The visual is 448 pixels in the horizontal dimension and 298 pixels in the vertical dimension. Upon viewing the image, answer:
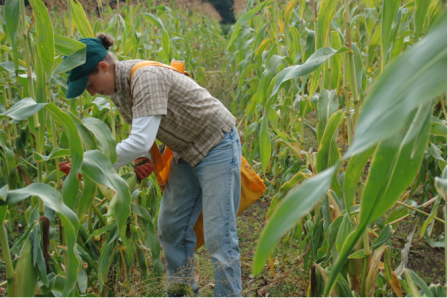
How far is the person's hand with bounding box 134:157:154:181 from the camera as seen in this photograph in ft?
5.49

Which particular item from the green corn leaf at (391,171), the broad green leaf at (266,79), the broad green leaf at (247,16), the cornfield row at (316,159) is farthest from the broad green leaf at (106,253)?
the green corn leaf at (391,171)

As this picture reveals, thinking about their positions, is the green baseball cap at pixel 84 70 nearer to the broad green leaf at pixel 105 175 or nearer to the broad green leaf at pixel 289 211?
the broad green leaf at pixel 105 175

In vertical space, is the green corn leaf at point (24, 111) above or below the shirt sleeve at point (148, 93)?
above

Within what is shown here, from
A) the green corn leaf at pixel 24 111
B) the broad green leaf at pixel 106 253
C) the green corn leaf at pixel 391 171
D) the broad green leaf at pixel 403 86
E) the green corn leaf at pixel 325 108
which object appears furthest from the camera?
the broad green leaf at pixel 106 253

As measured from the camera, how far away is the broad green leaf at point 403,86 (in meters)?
0.34

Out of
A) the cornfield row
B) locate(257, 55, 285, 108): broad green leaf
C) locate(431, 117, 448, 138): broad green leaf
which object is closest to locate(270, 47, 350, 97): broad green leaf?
the cornfield row

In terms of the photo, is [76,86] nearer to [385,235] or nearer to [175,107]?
[175,107]

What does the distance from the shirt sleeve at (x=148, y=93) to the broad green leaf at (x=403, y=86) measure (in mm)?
1242

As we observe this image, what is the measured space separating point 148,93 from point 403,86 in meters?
1.28

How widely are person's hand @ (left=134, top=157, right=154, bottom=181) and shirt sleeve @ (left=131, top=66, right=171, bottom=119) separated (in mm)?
265

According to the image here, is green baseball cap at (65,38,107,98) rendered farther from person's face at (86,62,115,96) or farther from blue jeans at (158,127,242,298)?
blue jeans at (158,127,242,298)

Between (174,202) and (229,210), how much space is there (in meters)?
0.34

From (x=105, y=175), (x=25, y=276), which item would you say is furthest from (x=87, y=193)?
(x=25, y=276)

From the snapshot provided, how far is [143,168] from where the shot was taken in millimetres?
1682
